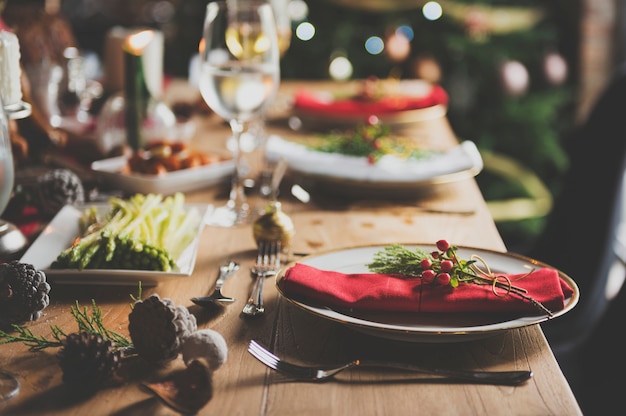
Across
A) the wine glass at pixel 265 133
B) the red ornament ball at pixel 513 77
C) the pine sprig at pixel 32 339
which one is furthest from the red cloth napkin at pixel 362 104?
the red ornament ball at pixel 513 77

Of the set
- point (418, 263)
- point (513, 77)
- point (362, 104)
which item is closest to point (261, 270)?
point (418, 263)

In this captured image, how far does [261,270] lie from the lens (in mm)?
1026

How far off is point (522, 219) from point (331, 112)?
2.12 m

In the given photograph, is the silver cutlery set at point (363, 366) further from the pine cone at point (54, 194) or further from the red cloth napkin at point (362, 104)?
the red cloth napkin at point (362, 104)

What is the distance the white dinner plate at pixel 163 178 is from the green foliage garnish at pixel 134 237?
18 centimetres

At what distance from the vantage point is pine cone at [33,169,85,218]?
4.00 feet

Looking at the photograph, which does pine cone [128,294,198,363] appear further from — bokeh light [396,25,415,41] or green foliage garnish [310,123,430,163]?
bokeh light [396,25,415,41]

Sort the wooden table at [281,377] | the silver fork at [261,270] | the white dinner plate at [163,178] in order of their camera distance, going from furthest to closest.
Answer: the white dinner plate at [163,178] < the silver fork at [261,270] < the wooden table at [281,377]

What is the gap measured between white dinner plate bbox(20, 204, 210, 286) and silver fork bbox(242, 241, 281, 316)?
0.08 metres

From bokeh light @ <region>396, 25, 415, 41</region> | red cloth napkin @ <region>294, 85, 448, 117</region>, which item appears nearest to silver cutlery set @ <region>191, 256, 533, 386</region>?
red cloth napkin @ <region>294, 85, 448, 117</region>

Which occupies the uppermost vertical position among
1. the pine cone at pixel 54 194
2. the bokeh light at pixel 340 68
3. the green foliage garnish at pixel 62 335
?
the green foliage garnish at pixel 62 335

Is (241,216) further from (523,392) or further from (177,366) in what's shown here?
(523,392)

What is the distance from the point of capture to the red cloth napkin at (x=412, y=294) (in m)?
0.82

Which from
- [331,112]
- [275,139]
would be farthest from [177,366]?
[331,112]
